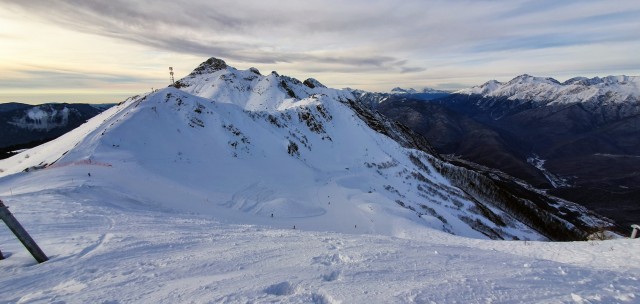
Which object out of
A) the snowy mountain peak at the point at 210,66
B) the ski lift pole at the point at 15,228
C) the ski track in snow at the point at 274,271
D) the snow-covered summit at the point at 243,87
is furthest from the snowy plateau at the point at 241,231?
the snowy mountain peak at the point at 210,66

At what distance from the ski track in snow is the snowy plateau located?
42mm

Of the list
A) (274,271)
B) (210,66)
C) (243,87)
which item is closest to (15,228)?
(274,271)

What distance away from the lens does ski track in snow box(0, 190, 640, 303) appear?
6535 millimetres

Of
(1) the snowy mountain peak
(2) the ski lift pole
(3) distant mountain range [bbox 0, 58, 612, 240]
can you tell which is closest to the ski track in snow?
(2) the ski lift pole

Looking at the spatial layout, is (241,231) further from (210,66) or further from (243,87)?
(210,66)

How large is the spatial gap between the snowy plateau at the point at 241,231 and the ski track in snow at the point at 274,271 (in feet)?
0.14

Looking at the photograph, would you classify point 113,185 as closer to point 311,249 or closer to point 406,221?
point 311,249

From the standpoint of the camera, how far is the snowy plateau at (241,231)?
6.88 m

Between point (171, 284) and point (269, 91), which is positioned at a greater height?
point (269, 91)

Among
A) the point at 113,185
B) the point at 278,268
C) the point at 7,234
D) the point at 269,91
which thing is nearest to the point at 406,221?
the point at 113,185

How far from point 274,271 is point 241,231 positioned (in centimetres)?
557

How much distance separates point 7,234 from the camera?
1013cm

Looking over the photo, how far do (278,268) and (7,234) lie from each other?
8440mm

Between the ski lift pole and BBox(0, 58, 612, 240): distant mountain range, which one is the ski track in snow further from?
BBox(0, 58, 612, 240): distant mountain range
